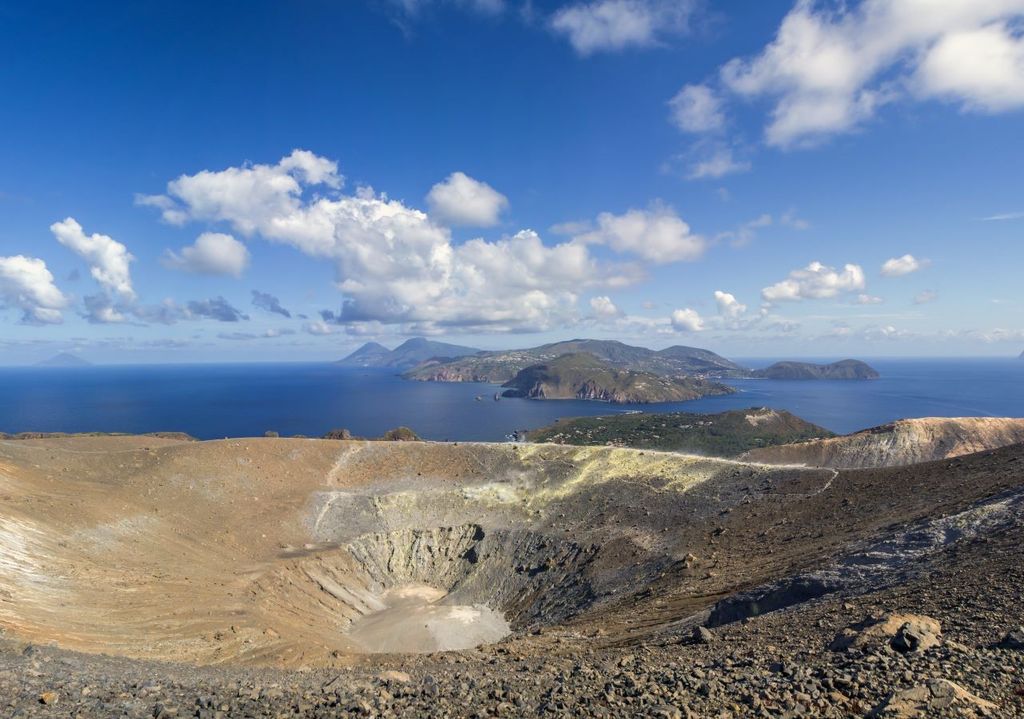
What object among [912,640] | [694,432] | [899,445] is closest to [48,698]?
[912,640]

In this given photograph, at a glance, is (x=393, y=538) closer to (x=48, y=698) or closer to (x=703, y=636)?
(x=703, y=636)

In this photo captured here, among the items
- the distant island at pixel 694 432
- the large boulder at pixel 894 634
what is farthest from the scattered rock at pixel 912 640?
the distant island at pixel 694 432

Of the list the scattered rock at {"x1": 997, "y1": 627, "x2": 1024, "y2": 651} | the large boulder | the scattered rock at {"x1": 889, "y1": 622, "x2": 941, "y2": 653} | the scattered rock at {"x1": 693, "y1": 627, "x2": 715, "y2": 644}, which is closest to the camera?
the scattered rock at {"x1": 997, "y1": 627, "x2": 1024, "y2": 651}

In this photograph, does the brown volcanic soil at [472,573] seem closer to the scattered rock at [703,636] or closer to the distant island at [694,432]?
the scattered rock at [703,636]

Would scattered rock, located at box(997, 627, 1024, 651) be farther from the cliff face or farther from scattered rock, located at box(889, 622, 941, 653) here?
the cliff face

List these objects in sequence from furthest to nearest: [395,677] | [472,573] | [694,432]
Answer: [694,432], [472,573], [395,677]

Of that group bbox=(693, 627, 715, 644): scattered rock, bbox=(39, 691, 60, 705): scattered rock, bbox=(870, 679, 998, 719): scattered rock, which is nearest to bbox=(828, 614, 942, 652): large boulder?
bbox=(870, 679, 998, 719): scattered rock
